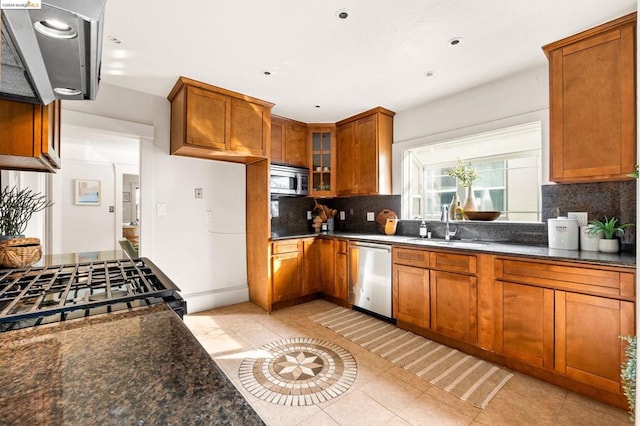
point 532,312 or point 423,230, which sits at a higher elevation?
point 423,230

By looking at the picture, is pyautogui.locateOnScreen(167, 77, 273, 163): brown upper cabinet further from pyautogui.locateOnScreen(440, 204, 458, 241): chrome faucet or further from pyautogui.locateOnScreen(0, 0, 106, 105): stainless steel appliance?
pyautogui.locateOnScreen(440, 204, 458, 241): chrome faucet

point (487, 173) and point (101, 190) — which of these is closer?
point (487, 173)

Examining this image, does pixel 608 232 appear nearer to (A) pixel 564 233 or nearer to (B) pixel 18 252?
(A) pixel 564 233

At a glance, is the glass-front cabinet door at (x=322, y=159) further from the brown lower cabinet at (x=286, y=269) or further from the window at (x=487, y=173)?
the window at (x=487, y=173)

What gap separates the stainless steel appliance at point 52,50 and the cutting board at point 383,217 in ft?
10.4

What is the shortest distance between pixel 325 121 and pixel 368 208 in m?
1.36

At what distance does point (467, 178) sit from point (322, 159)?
1.90 m

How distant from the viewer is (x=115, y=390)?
552mm

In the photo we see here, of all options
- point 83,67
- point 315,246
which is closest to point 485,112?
point 315,246

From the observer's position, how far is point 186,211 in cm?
336

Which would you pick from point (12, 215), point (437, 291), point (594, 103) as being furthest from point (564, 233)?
point (12, 215)

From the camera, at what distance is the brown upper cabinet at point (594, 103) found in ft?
6.19

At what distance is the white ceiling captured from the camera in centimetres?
181

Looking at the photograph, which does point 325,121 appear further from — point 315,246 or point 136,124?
point 136,124
